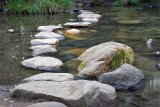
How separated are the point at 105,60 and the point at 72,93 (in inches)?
60.9

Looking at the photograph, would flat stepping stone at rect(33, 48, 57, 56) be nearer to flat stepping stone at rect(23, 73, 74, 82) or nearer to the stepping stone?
flat stepping stone at rect(23, 73, 74, 82)

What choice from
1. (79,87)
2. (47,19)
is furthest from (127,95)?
(47,19)

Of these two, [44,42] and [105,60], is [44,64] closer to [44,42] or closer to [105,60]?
[105,60]

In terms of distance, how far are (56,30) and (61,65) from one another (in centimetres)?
389

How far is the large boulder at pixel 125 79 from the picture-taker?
14.5 ft

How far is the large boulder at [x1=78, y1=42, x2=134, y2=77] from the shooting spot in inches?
196

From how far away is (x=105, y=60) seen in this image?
509 centimetres

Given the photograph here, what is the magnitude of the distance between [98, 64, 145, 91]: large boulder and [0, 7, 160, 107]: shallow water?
133mm

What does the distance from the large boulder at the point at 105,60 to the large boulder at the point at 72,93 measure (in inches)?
40.8

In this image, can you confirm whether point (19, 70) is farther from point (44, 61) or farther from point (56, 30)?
point (56, 30)

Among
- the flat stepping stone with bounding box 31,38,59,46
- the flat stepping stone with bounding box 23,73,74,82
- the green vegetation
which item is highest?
the green vegetation

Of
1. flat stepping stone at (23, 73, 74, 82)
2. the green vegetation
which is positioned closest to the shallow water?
flat stepping stone at (23, 73, 74, 82)

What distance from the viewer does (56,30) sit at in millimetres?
9180

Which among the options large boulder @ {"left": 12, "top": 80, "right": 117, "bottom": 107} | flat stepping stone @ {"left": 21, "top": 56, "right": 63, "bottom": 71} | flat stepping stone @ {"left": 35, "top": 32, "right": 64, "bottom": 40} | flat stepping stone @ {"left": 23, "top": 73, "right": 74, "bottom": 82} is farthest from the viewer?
flat stepping stone @ {"left": 35, "top": 32, "right": 64, "bottom": 40}
